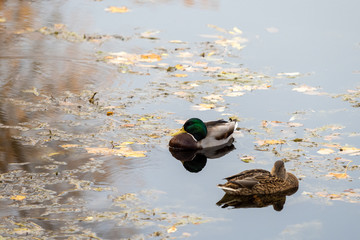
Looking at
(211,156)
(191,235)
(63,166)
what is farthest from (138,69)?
(191,235)

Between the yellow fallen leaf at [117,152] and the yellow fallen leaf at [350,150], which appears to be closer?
the yellow fallen leaf at [117,152]

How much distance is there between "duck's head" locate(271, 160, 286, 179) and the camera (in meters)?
6.41

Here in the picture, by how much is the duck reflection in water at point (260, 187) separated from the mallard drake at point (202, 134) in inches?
44.6

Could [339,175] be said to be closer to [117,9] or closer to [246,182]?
[246,182]

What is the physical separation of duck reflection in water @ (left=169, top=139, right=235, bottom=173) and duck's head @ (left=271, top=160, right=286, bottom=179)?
0.86 metres

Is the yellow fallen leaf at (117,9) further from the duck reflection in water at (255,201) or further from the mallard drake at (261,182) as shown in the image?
the duck reflection in water at (255,201)

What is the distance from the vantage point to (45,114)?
7.91 m

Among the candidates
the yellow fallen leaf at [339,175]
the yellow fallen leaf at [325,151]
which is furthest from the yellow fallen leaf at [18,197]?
the yellow fallen leaf at [325,151]

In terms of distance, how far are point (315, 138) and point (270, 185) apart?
1487 mm

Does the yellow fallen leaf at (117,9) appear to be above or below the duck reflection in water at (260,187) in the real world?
above

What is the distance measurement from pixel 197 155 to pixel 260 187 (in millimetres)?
1218

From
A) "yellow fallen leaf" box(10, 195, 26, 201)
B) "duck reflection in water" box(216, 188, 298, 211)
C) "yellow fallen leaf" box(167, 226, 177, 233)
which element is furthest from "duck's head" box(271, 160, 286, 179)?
"yellow fallen leaf" box(10, 195, 26, 201)

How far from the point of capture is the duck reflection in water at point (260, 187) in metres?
6.25

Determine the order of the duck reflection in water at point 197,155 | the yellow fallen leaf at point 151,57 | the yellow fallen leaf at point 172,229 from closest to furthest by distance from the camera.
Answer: the yellow fallen leaf at point 172,229
the duck reflection in water at point 197,155
the yellow fallen leaf at point 151,57
